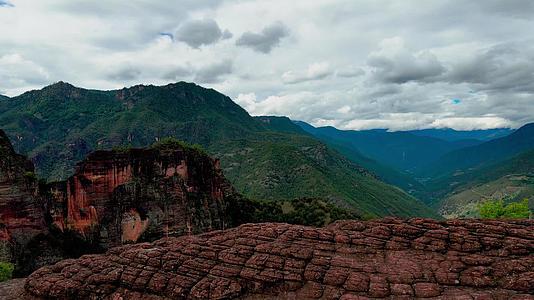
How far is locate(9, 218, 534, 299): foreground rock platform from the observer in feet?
72.2

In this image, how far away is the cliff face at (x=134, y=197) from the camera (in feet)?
271

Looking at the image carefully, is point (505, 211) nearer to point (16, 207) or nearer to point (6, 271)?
point (6, 271)

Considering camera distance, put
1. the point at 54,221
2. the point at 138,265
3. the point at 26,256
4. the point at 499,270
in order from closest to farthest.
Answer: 1. the point at 499,270
2. the point at 138,265
3. the point at 26,256
4. the point at 54,221

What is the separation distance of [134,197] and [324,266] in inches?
2836

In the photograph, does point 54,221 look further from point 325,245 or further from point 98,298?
point 325,245

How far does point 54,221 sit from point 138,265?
64442mm

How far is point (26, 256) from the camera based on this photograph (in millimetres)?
68000

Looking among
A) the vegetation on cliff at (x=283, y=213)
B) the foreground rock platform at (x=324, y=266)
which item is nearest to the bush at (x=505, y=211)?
the foreground rock platform at (x=324, y=266)

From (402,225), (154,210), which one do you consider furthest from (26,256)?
(402,225)

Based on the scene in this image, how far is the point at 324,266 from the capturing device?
961 inches

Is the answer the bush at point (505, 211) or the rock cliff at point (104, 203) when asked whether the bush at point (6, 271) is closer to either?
the rock cliff at point (104, 203)

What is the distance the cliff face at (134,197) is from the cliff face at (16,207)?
9.09 meters

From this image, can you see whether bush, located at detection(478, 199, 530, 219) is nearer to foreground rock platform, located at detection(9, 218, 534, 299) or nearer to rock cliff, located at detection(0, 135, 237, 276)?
foreground rock platform, located at detection(9, 218, 534, 299)

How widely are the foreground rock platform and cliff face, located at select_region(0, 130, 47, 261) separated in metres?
48.6
